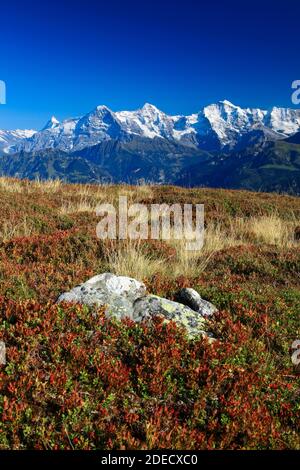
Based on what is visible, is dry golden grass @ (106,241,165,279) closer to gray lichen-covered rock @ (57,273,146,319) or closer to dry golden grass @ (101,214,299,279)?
dry golden grass @ (101,214,299,279)

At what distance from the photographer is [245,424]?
4219 mm

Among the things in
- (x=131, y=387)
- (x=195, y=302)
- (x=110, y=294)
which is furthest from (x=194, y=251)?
(x=131, y=387)

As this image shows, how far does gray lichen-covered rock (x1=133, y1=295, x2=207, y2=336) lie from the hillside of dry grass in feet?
1.19

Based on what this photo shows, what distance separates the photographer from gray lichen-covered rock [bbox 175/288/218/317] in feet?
22.3

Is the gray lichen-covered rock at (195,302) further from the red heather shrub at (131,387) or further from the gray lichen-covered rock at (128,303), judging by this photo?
the red heather shrub at (131,387)

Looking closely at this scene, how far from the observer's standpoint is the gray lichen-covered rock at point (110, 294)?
638cm

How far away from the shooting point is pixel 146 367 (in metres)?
4.98

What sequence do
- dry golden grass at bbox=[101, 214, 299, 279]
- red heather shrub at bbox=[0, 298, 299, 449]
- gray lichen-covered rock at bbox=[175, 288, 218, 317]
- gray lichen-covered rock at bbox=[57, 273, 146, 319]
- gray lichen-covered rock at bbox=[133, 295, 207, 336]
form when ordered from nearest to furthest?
red heather shrub at bbox=[0, 298, 299, 449], gray lichen-covered rock at bbox=[133, 295, 207, 336], gray lichen-covered rock at bbox=[57, 273, 146, 319], gray lichen-covered rock at bbox=[175, 288, 218, 317], dry golden grass at bbox=[101, 214, 299, 279]

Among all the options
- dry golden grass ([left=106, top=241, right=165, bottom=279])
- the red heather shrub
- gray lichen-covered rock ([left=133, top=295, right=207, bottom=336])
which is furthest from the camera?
dry golden grass ([left=106, top=241, right=165, bottom=279])

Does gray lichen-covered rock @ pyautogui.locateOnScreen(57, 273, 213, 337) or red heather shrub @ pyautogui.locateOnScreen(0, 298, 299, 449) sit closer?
red heather shrub @ pyautogui.locateOnScreen(0, 298, 299, 449)

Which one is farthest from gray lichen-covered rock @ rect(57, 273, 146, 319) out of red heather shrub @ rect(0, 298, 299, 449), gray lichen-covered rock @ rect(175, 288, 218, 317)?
gray lichen-covered rock @ rect(175, 288, 218, 317)

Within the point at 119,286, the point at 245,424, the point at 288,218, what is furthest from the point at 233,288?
the point at 288,218

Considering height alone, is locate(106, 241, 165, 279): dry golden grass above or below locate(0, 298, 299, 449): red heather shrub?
above
